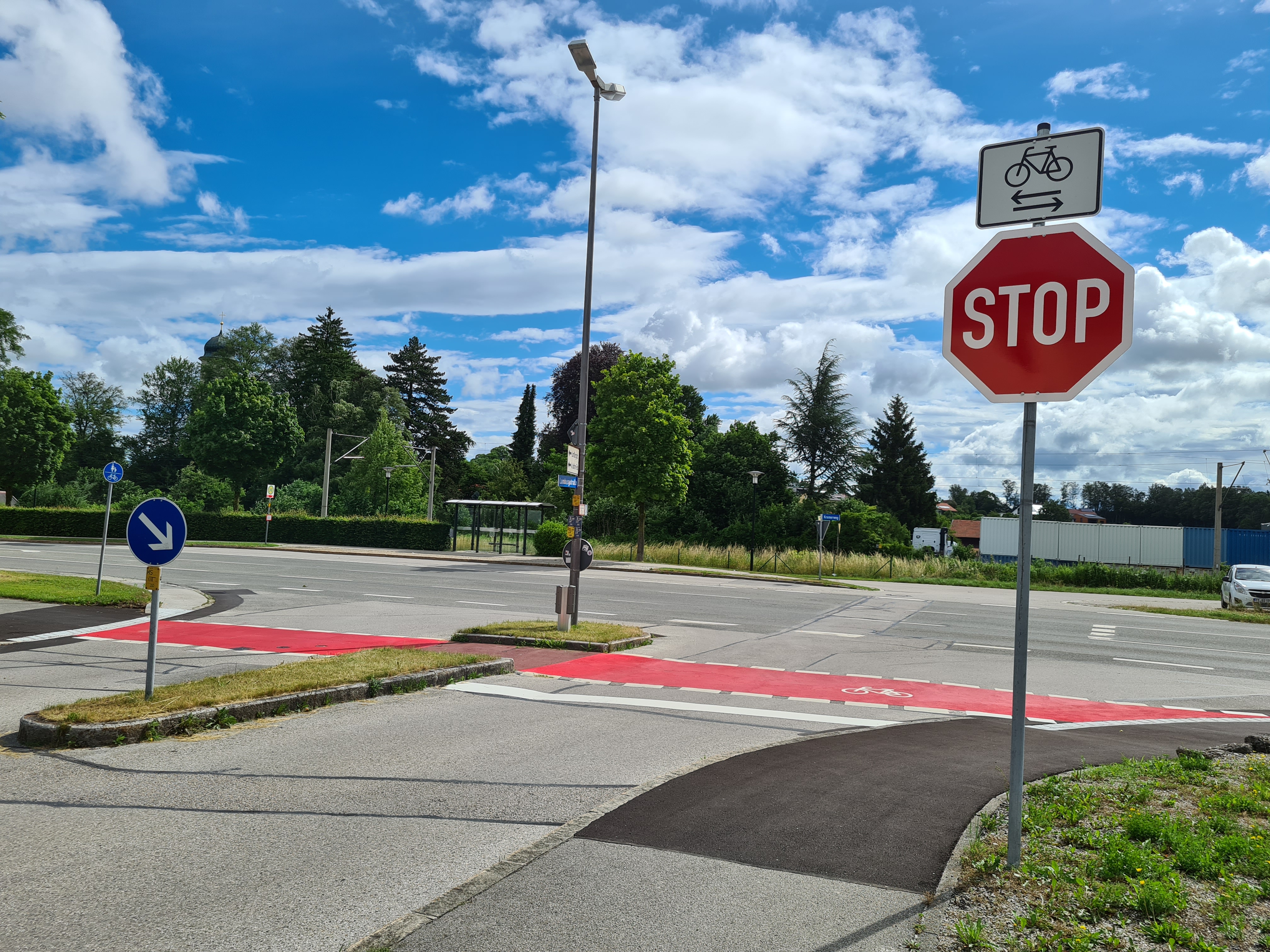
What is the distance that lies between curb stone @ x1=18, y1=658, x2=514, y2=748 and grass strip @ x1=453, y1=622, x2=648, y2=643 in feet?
8.60

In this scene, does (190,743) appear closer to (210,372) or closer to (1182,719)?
(1182,719)

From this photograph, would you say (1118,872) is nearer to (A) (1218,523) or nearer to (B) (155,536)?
(B) (155,536)

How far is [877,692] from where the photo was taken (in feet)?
32.8

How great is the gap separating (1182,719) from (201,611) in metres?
15.4

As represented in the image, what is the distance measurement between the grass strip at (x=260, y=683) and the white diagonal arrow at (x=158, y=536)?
1.25m

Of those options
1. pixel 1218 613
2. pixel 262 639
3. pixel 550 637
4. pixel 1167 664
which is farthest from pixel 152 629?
pixel 1218 613

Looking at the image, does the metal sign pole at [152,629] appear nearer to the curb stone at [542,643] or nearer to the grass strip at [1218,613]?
the curb stone at [542,643]

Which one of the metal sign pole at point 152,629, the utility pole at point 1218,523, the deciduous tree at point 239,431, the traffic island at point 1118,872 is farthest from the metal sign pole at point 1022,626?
the deciduous tree at point 239,431

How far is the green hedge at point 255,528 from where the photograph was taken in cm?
4619

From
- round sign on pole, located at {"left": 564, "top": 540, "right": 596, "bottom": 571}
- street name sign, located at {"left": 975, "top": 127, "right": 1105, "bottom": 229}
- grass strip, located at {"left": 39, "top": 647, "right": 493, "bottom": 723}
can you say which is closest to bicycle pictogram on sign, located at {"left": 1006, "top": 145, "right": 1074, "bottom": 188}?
street name sign, located at {"left": 975, "top": 127, "right": 1105, "bottom": 229}

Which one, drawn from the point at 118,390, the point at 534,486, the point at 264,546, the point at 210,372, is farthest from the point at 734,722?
the point at 118,390

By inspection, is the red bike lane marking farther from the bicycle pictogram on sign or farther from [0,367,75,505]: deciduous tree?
[0,367,75,505]: deciduous tree

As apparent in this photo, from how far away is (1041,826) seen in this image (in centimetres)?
451

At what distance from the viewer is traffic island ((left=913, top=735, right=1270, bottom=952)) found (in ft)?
11.0
